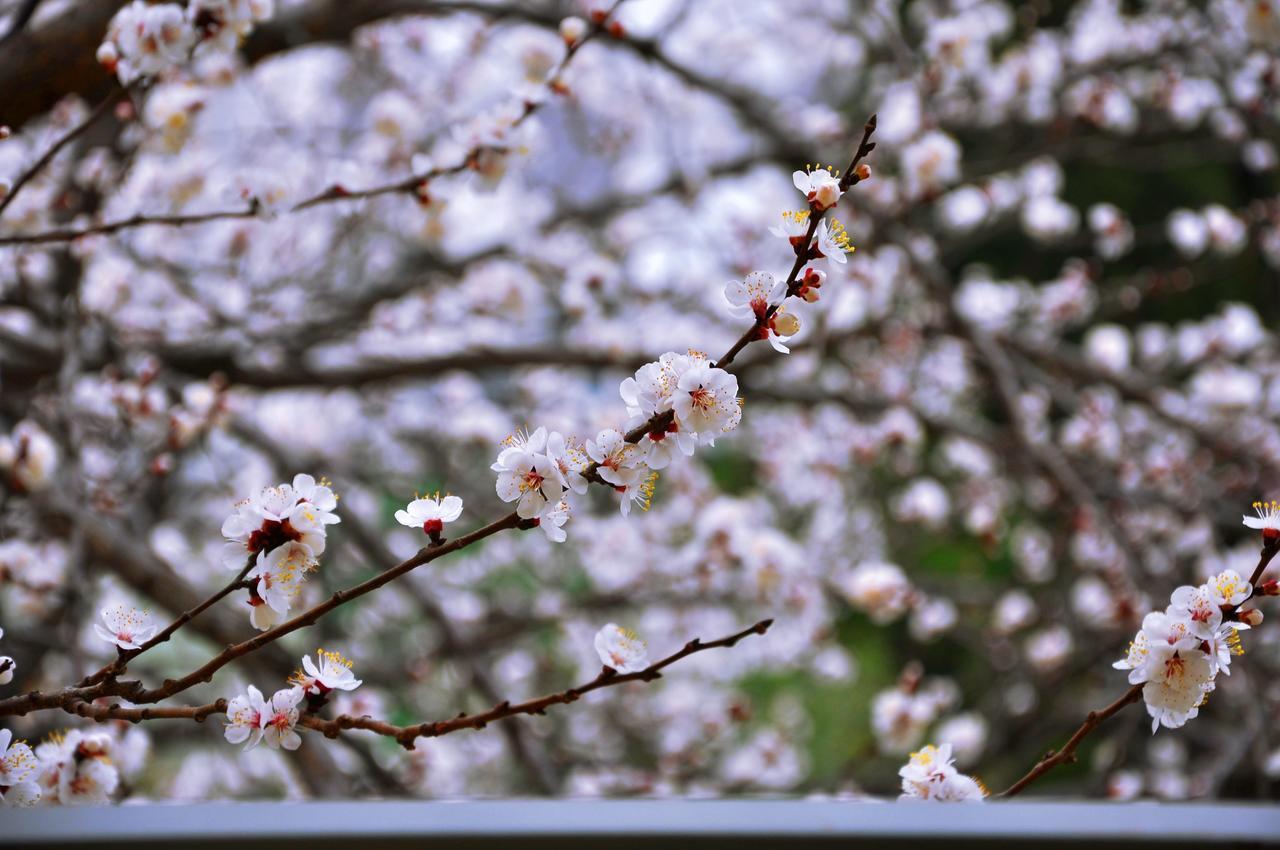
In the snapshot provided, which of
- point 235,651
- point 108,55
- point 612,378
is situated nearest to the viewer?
point 235,651

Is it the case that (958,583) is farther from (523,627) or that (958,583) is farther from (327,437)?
(327,437)

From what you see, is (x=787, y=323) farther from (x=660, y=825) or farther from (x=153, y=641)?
(x=153, y=641)

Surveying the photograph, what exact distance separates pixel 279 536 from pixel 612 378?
2.68 m

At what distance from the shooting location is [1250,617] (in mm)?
881

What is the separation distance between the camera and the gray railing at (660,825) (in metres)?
0.64

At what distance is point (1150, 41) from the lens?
11.1 ft

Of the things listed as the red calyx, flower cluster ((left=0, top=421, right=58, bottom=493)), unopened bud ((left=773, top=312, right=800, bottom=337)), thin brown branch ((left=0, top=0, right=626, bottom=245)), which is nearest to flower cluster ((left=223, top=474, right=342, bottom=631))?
the red calyx

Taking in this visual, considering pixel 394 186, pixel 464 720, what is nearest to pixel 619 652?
pixel 464 720

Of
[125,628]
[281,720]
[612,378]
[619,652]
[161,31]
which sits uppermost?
[161,31]

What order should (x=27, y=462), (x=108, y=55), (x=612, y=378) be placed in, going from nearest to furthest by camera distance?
1. (x=108, y=55)
2. (x=27, y=462)
3. (x=612, y=378)

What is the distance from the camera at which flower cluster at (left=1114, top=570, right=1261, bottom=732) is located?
89 centimetres

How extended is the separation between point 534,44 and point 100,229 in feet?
4.39

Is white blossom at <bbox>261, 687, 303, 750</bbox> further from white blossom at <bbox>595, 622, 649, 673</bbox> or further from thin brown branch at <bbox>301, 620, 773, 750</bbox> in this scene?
white blossom at <bbox>595, 622, 649, 673</bbox>

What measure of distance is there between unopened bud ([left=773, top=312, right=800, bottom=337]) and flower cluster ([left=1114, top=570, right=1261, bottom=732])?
40 cm
